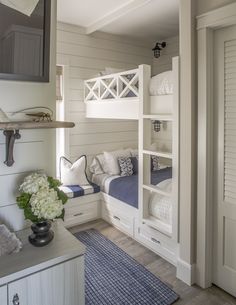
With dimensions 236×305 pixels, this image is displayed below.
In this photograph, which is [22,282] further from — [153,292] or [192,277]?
[192,277]

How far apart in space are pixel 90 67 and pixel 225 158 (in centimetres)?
259

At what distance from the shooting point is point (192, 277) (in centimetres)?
227

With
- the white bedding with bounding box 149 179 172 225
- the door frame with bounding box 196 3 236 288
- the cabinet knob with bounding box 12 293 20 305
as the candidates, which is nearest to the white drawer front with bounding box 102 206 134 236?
the white bedding with bounding box 149 179 172 225

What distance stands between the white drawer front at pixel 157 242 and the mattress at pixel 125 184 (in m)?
0.29

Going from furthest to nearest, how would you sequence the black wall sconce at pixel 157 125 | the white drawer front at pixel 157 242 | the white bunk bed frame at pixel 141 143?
the black wall sconce at pixel 157 125 → the white drawer front at pixel 157 242 → the white bunk bed frame at pixel 141 143

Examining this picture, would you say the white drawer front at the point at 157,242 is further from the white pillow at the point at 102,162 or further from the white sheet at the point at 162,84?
the white sheet at the point at 162,84

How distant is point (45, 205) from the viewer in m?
1.32

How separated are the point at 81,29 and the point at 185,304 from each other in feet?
11.8

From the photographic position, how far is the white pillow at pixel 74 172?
143 inches

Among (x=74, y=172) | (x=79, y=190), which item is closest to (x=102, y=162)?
(x=74, y=172)

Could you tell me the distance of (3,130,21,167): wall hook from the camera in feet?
4.59

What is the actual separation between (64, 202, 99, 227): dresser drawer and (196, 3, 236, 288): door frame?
1.74m

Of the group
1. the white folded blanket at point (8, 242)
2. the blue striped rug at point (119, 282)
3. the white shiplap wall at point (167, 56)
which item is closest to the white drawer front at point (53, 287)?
the white folded blanket at point (8, 242)

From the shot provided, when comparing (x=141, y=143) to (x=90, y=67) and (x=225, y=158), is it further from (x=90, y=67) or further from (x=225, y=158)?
(x=90, y=67)
